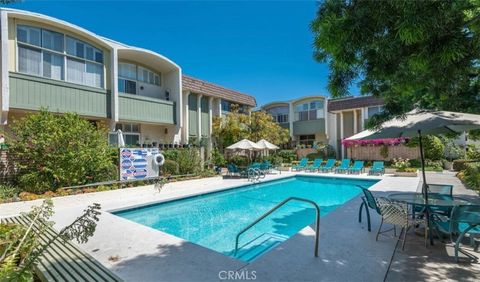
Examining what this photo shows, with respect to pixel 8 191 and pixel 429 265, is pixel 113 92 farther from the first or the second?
pixel 429 265

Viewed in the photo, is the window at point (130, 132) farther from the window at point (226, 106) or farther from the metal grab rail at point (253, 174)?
the window at point (226, 106)

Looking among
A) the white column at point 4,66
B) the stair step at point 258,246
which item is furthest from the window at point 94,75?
the stair step at point 258,246

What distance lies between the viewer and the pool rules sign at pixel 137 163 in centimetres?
1331

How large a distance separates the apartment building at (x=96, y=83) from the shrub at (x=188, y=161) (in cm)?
296

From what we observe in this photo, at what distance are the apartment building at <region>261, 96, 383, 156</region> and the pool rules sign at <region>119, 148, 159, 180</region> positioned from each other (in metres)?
21.5

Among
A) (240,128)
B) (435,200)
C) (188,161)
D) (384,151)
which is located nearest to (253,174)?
(188,161)

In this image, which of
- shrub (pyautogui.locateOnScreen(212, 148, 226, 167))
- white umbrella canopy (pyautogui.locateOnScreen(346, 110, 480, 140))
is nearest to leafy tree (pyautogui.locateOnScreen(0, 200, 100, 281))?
white umbrella canopy (pyautogui.locateOnScreen(346, 110, 480, 140))

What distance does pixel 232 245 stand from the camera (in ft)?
22.4

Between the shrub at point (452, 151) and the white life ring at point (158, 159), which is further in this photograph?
Result: the shrub at point (452, 151)

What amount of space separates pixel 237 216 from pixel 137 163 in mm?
7247

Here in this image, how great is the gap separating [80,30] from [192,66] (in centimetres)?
955

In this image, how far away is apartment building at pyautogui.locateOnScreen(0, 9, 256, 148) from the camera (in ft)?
40.2

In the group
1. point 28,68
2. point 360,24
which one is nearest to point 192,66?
point 28,68

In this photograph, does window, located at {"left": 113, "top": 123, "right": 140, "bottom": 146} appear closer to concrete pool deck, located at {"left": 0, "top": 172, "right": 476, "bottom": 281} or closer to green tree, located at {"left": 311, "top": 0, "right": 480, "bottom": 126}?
concrete pool deck, located at {"left": 0, "top": 172, "right": 476, "bottom": 281}
